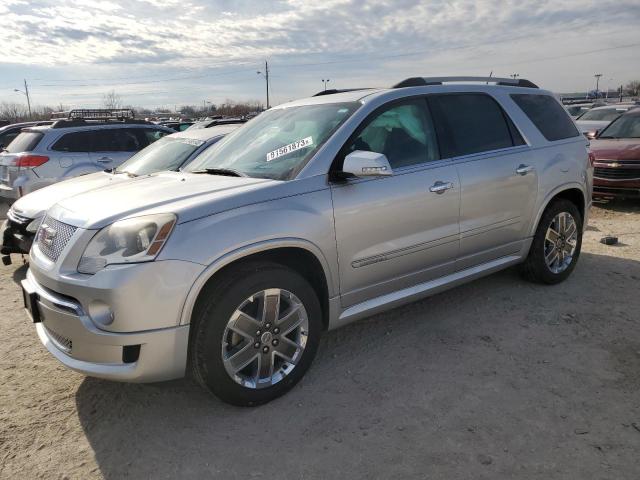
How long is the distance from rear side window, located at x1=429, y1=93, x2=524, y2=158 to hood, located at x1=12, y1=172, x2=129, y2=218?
10.3ft

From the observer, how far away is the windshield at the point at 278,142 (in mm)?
3395

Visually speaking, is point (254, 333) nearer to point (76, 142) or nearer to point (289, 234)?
point (289, 234)

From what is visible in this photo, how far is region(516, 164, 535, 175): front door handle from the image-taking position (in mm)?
4332

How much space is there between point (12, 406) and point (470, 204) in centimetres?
339

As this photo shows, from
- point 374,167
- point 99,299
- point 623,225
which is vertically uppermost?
point 374,167

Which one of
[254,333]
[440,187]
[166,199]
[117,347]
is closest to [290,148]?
[166,199]

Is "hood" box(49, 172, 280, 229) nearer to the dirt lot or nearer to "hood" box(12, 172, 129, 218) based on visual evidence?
the dirt lot

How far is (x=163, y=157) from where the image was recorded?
6.43 meters

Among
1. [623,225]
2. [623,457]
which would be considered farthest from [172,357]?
[623,225]

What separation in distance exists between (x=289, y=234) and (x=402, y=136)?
1281 millimetres

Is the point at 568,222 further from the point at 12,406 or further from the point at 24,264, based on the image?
the point at 24,264

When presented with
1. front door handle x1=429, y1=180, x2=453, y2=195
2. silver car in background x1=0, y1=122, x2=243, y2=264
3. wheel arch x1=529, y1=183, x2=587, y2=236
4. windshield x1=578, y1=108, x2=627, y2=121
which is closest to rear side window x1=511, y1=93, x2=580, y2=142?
wheel arch x1=529, y1=183, x2=587, y2=236

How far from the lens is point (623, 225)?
750cm

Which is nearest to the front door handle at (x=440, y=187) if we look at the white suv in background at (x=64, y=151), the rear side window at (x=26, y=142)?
the white suv in background at (x=64, y=151)
